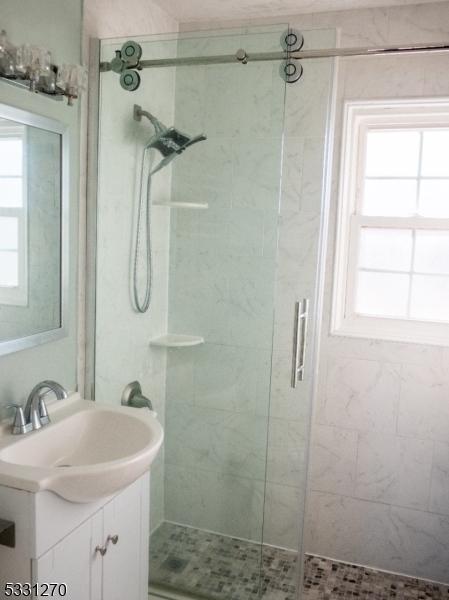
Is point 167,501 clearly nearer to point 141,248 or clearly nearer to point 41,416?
point 41,416

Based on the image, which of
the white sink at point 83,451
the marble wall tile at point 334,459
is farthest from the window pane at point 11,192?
the marble wall tile at point 334,459

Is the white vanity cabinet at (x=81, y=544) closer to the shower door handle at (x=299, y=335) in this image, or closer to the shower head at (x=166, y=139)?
the shower door handle at (x=299, y=335)

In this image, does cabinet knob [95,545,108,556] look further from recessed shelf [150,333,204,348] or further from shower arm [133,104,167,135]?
shower arm [133,104,167,135]

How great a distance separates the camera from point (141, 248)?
232 centimetres

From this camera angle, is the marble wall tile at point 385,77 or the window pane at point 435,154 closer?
the marble wall tile at point 385,77

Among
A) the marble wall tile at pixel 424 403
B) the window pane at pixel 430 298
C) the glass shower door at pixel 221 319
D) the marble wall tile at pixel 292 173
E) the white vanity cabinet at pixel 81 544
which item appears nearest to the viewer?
the white vanity cabinet at pixel 81 544

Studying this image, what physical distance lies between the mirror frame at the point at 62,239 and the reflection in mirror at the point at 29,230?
0.01 metres

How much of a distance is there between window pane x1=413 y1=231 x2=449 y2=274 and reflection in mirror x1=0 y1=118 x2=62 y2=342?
173cm

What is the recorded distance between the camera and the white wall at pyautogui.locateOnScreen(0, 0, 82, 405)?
178 centimetres

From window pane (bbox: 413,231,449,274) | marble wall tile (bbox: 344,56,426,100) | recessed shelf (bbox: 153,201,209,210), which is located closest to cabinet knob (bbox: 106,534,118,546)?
recessed shelf (bbox: 153,201,209,210)

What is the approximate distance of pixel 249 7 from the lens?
2.58 meters

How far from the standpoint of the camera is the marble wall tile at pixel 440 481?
2688 mm

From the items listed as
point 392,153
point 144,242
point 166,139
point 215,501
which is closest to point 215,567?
point 215,501

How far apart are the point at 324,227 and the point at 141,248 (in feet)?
2.53
